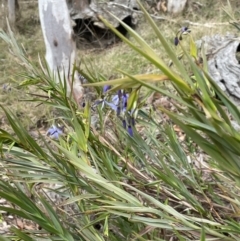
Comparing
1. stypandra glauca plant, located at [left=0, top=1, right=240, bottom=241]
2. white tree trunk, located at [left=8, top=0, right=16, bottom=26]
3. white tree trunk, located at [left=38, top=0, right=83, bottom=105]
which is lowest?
white tree trunk, located at [left=8, top=0, right=16, bottom=26]

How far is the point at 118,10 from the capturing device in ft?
24.2

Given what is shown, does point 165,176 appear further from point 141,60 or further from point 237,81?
point 141,60

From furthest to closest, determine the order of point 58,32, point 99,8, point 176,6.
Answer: point 99,8 < point 176,6 < point 58,32

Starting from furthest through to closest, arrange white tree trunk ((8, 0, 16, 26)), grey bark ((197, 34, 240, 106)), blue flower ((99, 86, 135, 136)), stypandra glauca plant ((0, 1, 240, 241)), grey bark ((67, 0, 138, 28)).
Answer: white tree trunk ((8, 0, 16, 26))
grey bark ((67, 0, 138, 28))
grey bark ((197, 34, 240, 106))
blue flower ((99, 86, 135, 136))
stypandra glauca plant ((0, 1, 240, 241))

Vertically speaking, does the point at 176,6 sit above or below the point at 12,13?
above

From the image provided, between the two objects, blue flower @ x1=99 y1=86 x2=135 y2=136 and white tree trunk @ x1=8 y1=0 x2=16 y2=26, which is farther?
white tree trunk @ x1=8 y1=0 x2=16 y2=26

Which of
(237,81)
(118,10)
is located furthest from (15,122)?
(118,10)

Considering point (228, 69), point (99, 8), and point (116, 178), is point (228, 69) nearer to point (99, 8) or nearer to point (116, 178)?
point (116, 178)

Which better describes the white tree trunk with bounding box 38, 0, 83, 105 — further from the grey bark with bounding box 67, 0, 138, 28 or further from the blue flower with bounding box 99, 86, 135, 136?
the blue flower with bounding box 99, 86, 135, 136

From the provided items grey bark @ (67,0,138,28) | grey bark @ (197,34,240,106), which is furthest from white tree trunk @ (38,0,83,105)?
grey bark @ (67,0,138,28)

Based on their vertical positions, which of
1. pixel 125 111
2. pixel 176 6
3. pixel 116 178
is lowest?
pixel 176 6

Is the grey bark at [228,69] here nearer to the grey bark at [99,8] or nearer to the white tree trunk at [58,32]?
the white tree trunk at [58,32]

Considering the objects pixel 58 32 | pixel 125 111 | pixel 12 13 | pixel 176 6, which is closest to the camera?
pixel 125 111

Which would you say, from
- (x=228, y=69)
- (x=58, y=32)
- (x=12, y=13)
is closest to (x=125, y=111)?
(x=228, y=69)
